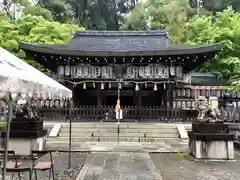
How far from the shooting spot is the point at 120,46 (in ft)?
68.5

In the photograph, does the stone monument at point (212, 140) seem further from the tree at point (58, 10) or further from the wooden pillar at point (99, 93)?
the tree at point (58, 10)

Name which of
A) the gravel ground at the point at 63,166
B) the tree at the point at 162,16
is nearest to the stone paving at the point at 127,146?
the gravel ground at the point at 63,166

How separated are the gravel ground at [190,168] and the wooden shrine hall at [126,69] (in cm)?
775

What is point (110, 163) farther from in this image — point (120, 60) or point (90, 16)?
point (90, 16)

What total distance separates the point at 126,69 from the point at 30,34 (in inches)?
401

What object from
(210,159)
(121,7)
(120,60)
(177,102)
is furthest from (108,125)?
(121,7)

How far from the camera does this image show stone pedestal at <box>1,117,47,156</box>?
10.6 m

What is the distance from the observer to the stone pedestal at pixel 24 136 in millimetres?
10578

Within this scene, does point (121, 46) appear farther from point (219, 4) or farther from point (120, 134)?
point (219, 4)

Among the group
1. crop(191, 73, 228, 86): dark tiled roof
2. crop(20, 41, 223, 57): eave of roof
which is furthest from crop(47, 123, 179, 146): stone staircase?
crop(191, 73, 228, 86): dark tiled roof

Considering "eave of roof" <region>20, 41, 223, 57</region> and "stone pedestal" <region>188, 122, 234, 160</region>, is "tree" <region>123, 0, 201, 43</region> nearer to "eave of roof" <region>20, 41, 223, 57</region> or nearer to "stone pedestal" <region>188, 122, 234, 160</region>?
"eave of roof" <region>20, 41, 223, 57</region>

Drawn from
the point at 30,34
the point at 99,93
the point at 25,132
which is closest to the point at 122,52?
the point at 99,93

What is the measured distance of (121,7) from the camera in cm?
5222

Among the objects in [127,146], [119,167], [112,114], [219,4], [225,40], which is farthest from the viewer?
[219,4]
